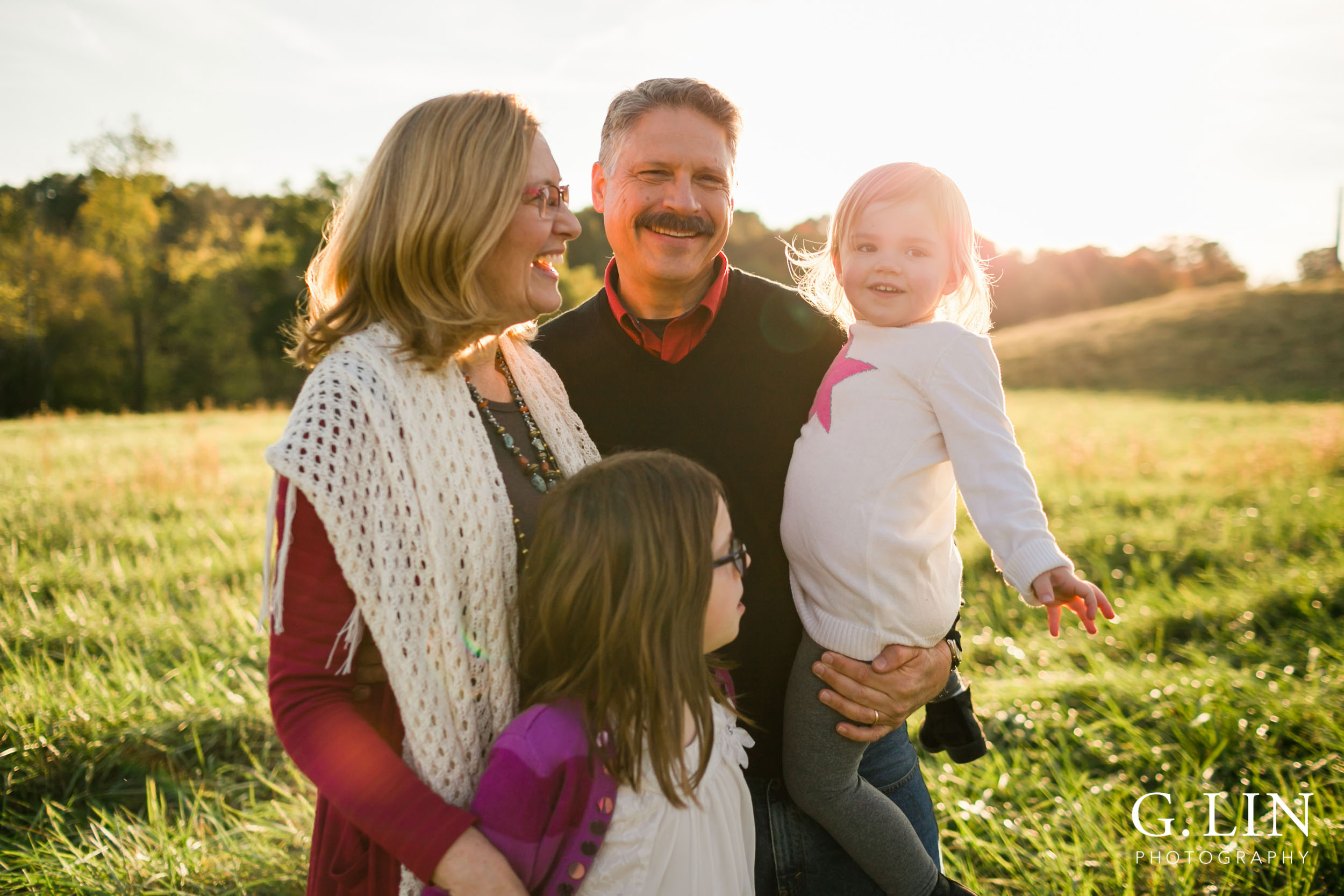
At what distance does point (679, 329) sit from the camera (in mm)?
2324

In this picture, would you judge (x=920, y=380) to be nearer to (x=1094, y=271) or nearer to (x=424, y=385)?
(x=424, y=385)

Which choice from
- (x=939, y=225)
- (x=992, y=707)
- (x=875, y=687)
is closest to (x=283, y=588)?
(x=875, y=687)

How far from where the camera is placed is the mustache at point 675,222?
2344mm

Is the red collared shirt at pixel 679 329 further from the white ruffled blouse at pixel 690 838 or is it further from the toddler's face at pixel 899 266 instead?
the white ruffled blouse at pixel 690 838

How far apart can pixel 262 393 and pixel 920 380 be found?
3902 cm

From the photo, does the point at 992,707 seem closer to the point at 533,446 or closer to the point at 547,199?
the point at 533,446

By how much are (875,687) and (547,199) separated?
1392 mm

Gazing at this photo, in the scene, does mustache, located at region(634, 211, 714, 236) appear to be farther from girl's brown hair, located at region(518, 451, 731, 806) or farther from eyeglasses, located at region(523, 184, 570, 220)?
girl's brown hair, located at region(518, 451, 731, 806)

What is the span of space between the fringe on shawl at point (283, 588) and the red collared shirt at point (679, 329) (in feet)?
4.03

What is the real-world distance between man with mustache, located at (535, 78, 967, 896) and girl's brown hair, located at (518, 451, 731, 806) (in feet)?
2.09

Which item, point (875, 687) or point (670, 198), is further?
point (670, 198)

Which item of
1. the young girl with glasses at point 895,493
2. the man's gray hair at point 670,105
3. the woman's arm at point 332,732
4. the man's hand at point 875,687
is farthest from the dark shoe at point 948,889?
the man's gray hair at point 670,105

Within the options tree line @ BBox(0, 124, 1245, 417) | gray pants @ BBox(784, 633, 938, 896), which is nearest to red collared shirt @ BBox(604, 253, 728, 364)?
gray pants @ BBox(784, 633, 938, 896)

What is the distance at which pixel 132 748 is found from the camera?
129 inches
